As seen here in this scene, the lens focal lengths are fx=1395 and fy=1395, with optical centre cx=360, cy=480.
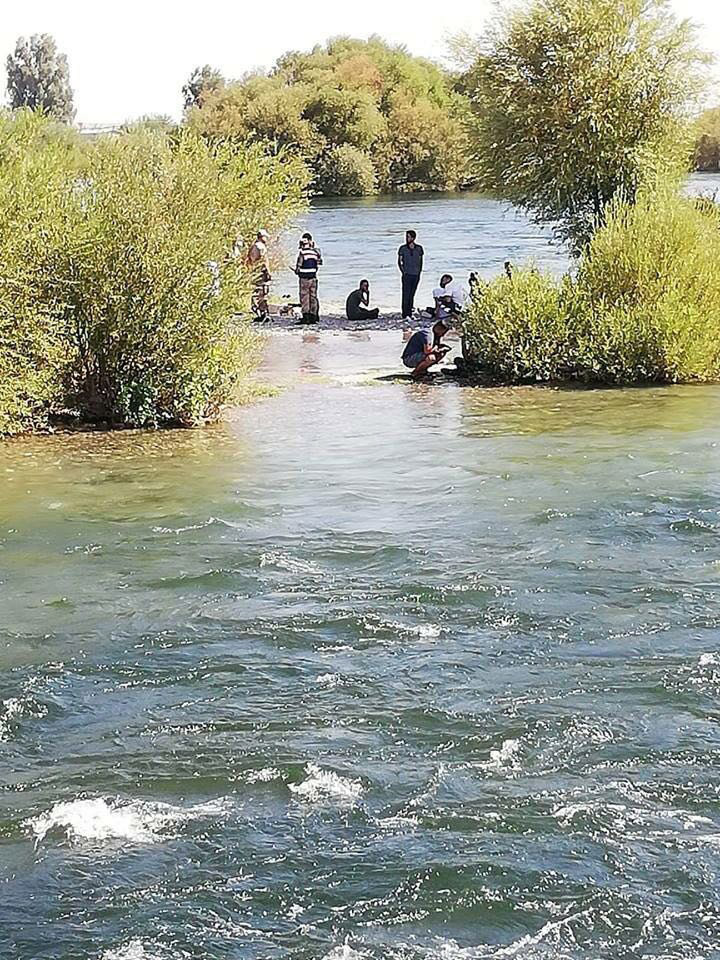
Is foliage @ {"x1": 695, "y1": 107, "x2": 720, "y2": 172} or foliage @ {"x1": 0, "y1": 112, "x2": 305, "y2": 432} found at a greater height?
foliage @ {"x1": 695, "y1": 107, "x2": 720, "y2": 172}

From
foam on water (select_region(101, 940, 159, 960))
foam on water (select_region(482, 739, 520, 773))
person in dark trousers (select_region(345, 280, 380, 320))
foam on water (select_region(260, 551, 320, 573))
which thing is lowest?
foam on water (select_region(101, 940, 159, 960))

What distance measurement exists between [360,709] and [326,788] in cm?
121

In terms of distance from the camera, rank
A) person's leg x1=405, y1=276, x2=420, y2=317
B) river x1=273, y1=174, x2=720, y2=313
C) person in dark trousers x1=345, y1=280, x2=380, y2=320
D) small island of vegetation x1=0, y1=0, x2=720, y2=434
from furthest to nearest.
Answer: river x1=273, y1=174, x2=720, y2=313
person in dark trousers x1=345, y1=280, x2=380, y2=320
person's leg x1=405, y1=276, x2=420, y2=317
small island of vegetation x1=0, y1=0, x2=720, y2=434

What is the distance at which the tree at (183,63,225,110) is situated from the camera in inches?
3793

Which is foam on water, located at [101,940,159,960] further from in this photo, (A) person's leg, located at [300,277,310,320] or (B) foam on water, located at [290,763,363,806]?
(A) person's leg, located at [300,277,310,320]

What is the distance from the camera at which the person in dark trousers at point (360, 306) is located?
1208 inches

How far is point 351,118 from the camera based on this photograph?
282 ft

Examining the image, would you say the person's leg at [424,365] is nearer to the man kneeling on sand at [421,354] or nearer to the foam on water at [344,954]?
the man kneeling on sand at [421,354]

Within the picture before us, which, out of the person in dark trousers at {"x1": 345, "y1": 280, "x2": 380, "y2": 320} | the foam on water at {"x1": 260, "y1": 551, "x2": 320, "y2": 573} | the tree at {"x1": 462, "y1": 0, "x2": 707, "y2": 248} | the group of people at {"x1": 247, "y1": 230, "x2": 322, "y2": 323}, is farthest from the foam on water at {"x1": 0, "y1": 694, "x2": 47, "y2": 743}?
the tree at {"x1": 462, "y1": 0, "x2": 707, "y2": 248}

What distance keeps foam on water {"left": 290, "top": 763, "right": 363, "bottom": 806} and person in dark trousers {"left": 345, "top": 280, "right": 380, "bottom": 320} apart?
23091 mm

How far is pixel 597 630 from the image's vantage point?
35.6 ft

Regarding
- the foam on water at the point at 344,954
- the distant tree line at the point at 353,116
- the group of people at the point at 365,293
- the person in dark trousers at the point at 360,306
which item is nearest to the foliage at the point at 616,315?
the group of people at the point at 365,293

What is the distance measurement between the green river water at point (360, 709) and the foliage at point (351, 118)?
67.5 meters

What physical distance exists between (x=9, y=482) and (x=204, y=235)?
497 centimetres
